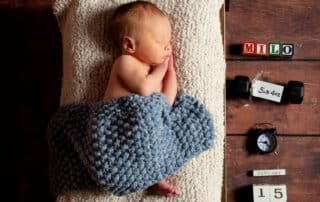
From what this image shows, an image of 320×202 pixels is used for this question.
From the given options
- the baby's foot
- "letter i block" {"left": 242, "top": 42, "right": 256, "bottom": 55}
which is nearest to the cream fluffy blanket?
the baby's foot

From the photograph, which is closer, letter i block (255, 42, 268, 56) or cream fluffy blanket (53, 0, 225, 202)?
cream fluffy blanket (53, 0, 225, 202)

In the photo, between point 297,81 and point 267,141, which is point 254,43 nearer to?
point 297,81

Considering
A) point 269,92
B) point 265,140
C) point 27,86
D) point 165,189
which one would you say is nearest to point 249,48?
point 269,92

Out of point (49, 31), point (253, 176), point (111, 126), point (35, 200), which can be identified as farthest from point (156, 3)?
Result: point (35, 200)

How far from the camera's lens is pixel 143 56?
110 centimetres

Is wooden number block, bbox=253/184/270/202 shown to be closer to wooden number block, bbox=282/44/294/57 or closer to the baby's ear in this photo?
wooden number block, bbox=282/44/294/57

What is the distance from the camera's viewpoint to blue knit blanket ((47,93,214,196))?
1004mm

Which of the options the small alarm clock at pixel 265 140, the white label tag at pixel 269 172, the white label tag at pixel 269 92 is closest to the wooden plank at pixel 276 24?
the white label tag at pixel 269 92

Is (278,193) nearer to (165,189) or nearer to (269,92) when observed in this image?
(269,92)

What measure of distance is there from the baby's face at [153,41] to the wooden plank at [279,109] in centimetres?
39

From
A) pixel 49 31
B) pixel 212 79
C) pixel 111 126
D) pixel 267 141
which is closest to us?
pixel 111 126

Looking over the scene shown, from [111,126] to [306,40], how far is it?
74cm

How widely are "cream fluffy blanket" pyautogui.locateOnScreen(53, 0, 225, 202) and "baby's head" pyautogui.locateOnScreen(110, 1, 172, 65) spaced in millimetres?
59

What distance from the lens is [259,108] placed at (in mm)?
1430
